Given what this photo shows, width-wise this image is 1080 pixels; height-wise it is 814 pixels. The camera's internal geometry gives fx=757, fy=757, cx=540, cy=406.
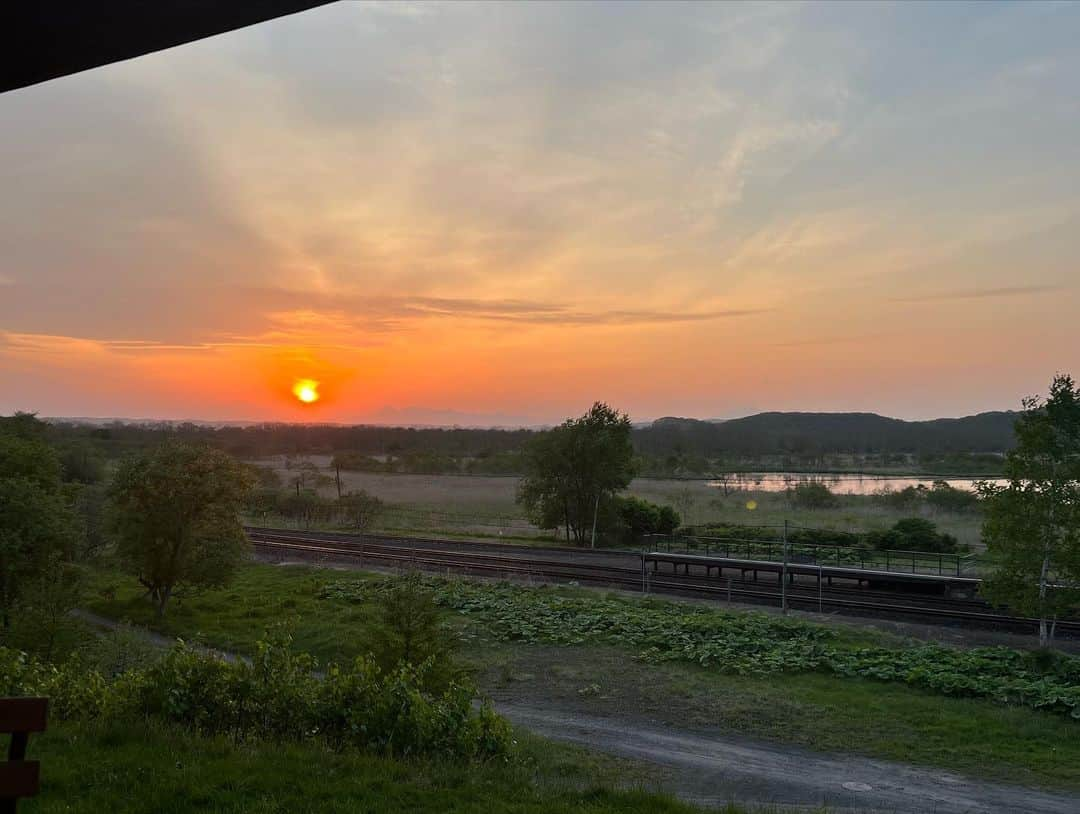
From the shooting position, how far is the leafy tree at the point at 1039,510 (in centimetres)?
2520

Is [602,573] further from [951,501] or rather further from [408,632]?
[951,501]

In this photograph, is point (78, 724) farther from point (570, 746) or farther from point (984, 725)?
point (984, 725)

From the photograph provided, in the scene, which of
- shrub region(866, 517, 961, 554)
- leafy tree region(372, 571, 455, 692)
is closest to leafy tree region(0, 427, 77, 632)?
leafy tree region(372, 571, 455, 692)

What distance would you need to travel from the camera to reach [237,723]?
923 centimetres

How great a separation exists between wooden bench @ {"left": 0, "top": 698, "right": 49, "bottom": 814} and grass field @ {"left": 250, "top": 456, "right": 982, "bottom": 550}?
52.5 m

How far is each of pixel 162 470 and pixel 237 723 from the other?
24.7 m

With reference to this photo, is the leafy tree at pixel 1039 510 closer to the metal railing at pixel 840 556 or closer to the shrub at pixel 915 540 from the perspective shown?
the metal railing at pixel 840 556

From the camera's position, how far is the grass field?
2522 inches

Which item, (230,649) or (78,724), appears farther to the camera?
(230,649)

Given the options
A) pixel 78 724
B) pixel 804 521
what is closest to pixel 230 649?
pixel 78 724

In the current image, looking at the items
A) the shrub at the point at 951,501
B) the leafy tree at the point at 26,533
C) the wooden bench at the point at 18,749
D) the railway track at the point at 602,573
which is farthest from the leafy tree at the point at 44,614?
the shrub at the point at 951,501

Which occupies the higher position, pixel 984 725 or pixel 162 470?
pixel 162 470

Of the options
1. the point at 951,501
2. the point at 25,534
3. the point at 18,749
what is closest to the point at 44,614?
the point at 25,534

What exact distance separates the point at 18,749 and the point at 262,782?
3073 millimetres
